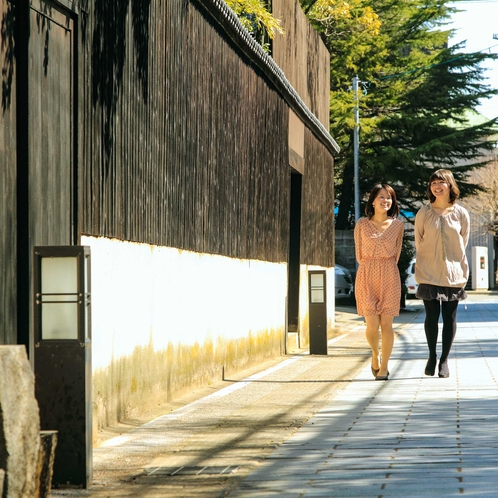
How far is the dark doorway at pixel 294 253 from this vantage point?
18.2 metres

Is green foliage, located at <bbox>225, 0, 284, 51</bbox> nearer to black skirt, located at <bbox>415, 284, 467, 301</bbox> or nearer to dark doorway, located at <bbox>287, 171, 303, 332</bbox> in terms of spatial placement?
dark doorway, located at <bbox>287, 171, 303, 332</bbox>

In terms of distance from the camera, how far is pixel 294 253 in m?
18.6

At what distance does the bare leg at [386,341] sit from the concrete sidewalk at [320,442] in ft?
0.60

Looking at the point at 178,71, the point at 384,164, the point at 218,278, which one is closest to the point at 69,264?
the point at 178,71

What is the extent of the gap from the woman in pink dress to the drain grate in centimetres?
464

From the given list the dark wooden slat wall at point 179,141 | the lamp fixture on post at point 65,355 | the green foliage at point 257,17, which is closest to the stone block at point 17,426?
the lamp fixture on post at point 65,355

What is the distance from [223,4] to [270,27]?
434 centimetres

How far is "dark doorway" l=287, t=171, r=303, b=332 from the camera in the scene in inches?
717

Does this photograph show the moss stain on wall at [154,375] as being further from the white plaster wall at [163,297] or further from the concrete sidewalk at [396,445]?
the concrete sidewalk at [396,445]

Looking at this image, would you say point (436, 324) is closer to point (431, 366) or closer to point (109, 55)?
point (431, 366)

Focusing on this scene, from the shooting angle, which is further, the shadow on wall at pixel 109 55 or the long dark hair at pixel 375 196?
the long dark hair at pixel 375 196

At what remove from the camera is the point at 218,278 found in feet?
38.5

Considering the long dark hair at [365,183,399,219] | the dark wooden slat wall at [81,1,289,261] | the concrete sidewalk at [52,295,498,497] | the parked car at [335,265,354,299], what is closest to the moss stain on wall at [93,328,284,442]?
the concrete sidewalk at [52,295,498,497]

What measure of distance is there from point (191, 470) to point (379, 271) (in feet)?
15.9
